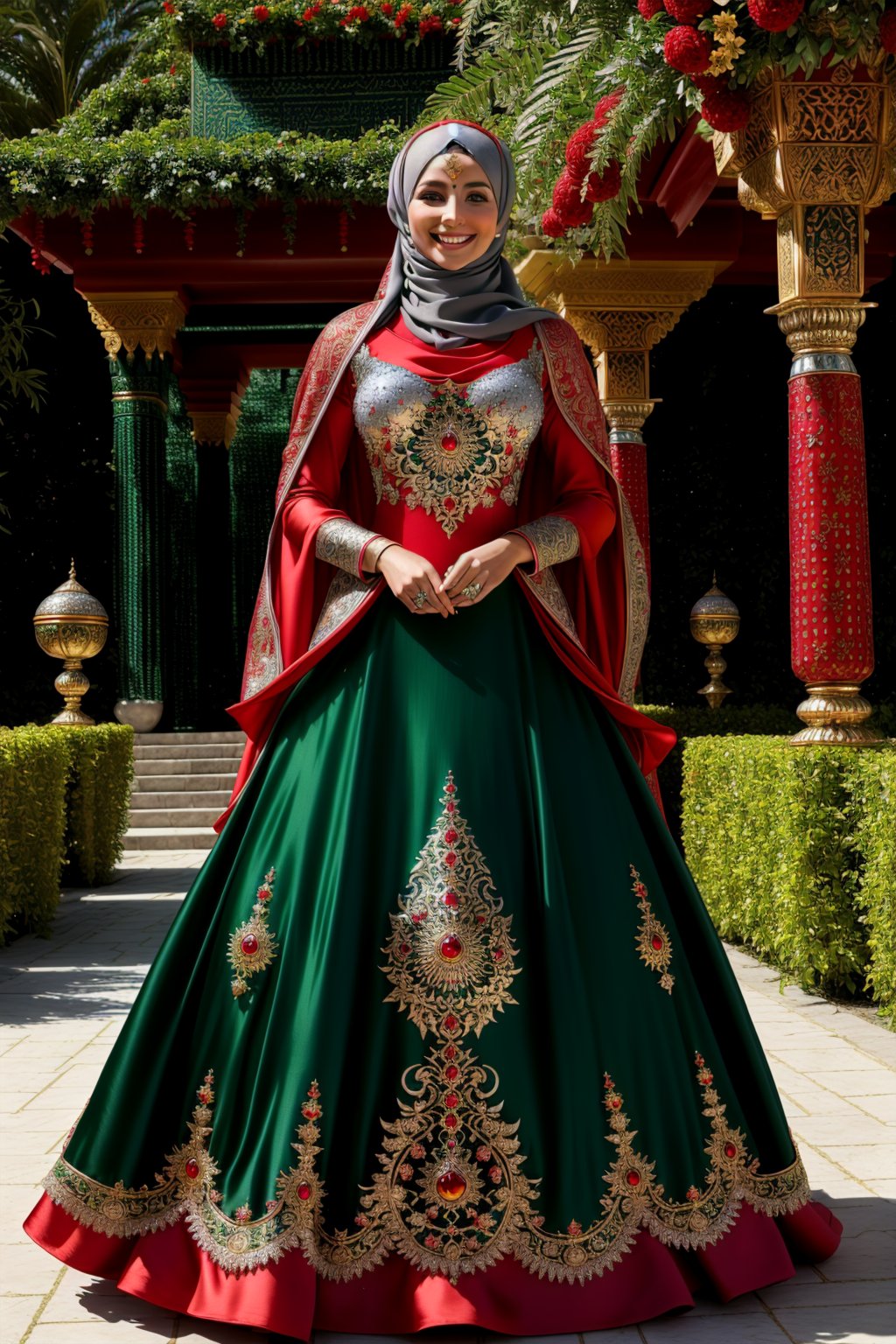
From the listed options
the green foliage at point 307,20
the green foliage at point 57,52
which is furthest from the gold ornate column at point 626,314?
the green foliage at point 57,52

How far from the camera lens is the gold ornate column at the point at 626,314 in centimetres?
1005

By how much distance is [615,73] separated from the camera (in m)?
6.16

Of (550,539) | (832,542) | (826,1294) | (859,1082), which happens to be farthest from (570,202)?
(826,1294)

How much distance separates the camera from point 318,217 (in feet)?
39.5

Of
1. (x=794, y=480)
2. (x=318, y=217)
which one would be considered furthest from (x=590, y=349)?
(x=794, y=480)

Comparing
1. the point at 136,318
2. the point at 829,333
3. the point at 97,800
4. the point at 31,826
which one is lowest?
the point at 97,800

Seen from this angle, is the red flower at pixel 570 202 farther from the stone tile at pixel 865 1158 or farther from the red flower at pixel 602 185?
the stone tile at pixel 865 1158

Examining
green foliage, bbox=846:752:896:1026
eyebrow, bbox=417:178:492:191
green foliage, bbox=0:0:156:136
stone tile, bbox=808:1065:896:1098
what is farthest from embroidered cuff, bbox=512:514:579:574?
green foliage, bbox=0:0:156:136

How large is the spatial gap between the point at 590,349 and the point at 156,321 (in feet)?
13.4

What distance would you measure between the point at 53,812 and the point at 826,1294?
590cm

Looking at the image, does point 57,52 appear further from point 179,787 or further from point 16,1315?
point 16,1315

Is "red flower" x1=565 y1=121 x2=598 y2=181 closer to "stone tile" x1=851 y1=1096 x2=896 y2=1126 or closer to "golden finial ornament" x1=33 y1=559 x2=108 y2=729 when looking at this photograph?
"stone tile" x1=851 y1=1096 x2=896 y2=1126

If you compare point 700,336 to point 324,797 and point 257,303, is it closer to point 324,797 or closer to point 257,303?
point 257,303

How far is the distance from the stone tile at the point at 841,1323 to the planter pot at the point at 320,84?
11.8 m
